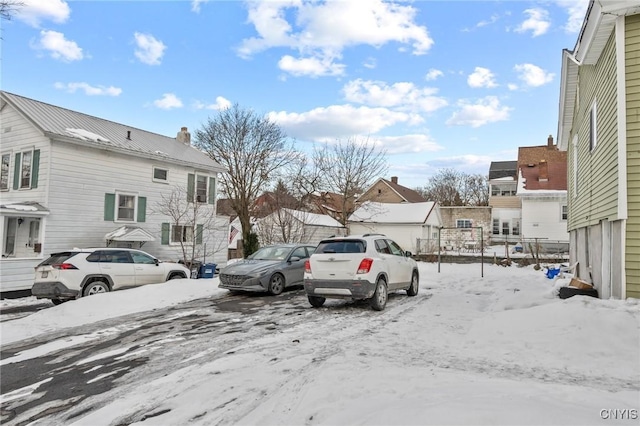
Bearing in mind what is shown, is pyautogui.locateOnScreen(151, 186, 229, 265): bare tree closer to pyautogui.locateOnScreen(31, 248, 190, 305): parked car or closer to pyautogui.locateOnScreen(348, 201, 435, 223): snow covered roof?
pyautogui.locateOnScreen(31, 248, 190, 305): parked car

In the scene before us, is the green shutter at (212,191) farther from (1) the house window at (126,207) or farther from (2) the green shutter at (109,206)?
(2) the green shutter at (109,206)

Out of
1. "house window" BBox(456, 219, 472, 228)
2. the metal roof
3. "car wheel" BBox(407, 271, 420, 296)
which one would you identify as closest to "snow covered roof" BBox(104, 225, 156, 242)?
the metal roof

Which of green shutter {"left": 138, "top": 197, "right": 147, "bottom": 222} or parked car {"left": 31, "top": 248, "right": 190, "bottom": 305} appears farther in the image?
green shutter {"left": 138, "top": 197, "right": 147, "bottom": 222}

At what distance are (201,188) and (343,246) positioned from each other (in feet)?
47.2

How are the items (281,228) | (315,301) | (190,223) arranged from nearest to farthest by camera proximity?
(315,301) < (190,223) < (281,228)

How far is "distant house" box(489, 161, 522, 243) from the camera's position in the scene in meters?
34.8

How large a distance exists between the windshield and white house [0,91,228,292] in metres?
4.90

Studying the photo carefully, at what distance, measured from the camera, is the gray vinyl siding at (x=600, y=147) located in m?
7.52

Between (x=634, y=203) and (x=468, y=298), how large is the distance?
191 inches

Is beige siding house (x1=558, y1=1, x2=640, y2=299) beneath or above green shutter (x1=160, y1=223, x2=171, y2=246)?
above

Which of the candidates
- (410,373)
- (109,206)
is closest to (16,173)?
(109,206)

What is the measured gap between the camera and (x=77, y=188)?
1578 centimetres

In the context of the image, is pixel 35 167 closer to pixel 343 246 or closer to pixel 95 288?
pixel 95 288

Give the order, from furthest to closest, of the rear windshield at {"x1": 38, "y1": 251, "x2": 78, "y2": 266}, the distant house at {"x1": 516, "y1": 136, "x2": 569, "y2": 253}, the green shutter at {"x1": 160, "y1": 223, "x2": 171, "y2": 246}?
1. the distant house at {"x1": 516, "y1": 136, "x2": 569, "y2": 253}
2. the green shutter at {"x1": 160, "y1": 223, "x2": 171, "y2": 246}
3. the rear windshield at {"x1": 38, "y1": 251, "x2": 78, "y2": 266}
